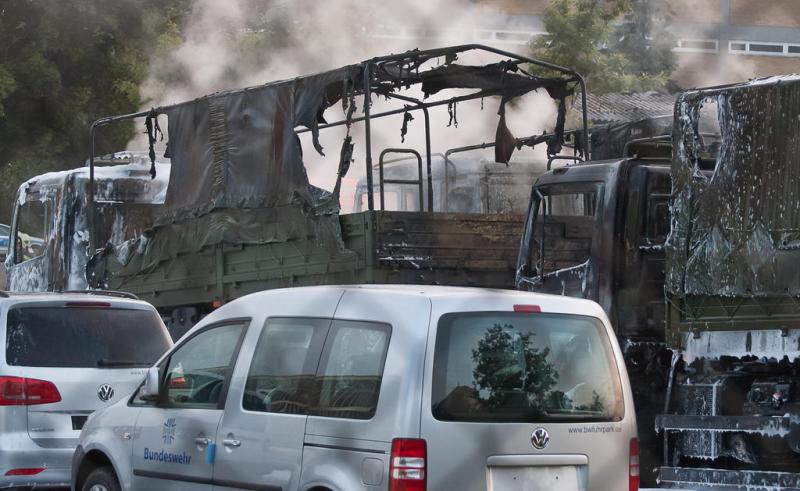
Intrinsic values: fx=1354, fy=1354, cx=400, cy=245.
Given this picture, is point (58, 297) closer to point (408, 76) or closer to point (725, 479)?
point (725, 479)

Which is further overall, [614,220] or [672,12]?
[672,12]

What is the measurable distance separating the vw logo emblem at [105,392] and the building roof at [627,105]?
61.0ft

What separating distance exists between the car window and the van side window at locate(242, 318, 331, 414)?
0.68 feet

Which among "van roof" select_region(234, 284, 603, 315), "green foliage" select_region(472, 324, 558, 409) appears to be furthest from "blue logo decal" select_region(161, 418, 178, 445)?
"green foliage" select_region(472, 324, 558, 409)

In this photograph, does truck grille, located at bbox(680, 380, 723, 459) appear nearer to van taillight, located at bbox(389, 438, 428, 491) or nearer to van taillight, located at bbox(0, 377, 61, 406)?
van taillight, located at bbox(389, 438, 428, 491)

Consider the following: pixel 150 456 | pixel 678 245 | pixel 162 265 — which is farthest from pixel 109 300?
pixel 162 265

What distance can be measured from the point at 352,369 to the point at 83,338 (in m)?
3.33

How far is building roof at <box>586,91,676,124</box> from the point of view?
87.0 feet

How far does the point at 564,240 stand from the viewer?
10.3m

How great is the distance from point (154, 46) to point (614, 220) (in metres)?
16.9

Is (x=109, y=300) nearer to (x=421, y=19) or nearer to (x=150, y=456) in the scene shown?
(x=150, y=456)

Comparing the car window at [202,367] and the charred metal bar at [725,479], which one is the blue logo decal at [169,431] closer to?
the car window at [202,367]

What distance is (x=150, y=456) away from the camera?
20.7 ft

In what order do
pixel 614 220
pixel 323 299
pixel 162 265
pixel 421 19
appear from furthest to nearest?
pixel 421 19
pixel 162 265
pixel 614 220
pixel 323 299
